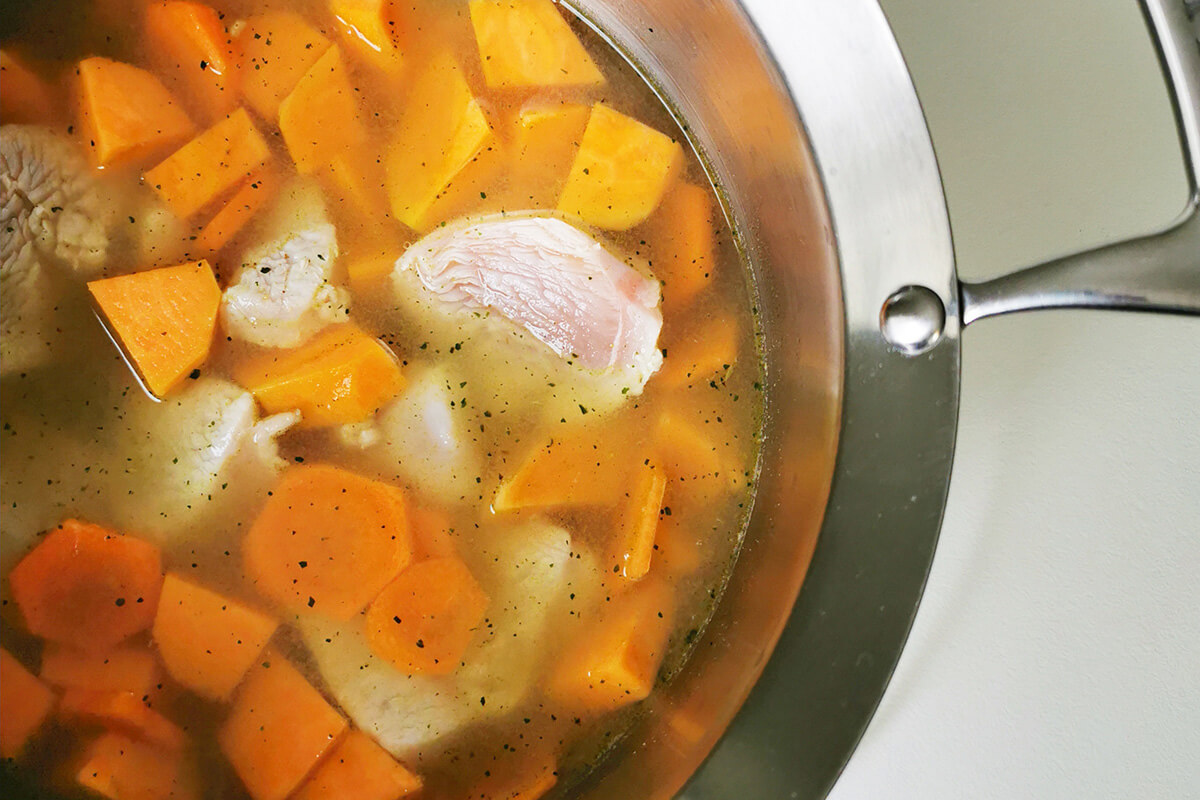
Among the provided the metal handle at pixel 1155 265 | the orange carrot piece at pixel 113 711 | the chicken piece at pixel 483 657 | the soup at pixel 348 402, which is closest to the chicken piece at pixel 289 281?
the soup at pixel 348 402

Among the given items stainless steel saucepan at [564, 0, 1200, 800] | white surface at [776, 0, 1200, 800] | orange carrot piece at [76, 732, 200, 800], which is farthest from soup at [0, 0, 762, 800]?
white surface at [776, 0, 1200, 800]

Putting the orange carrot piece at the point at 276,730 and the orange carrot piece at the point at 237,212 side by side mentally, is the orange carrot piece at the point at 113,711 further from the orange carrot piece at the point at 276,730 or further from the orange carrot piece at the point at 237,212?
the orange carrot piece at the point at 237,212

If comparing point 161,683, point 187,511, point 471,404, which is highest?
point 471,404

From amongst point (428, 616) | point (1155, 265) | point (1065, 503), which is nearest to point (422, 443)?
point (428, 616)

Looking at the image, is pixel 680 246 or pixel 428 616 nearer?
pixel 428 616

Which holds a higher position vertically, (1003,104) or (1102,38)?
(1102,38)

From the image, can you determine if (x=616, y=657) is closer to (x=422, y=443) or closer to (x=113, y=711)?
(x=422, y=443)

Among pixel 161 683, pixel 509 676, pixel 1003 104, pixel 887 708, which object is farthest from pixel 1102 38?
pixel 161 683

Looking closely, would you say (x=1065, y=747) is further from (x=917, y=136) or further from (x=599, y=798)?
(x=917, y=136)
